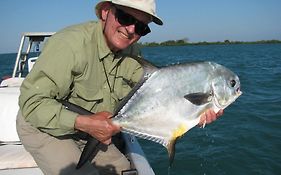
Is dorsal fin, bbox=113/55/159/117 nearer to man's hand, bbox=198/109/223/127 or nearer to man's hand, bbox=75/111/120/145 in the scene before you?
man's hand, bbox=75/111/120/145

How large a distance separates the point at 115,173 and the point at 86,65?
3.75 ft

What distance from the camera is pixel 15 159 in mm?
3865

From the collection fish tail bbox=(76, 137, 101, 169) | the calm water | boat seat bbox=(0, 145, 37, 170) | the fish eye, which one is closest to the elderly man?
fish tail bbox=(76, 137, 101, 169)

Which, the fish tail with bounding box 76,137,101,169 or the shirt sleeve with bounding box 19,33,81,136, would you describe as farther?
the fish tail with bounding box 76,137,101,169

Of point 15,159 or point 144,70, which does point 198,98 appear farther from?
point 15,159

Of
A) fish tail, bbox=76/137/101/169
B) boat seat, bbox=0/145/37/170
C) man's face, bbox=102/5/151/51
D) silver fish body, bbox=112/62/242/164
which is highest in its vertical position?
man's face, bbox=102/5/151/51

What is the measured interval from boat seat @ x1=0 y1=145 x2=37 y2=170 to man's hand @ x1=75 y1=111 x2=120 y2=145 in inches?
51.3

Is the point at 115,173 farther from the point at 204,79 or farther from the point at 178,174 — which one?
the point at 178,174

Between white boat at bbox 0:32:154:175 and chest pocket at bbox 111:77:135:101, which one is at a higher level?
chest pocket at bbox 111:77:135:101

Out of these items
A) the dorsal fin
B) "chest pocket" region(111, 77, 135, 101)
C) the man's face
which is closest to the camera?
the dorsal fin

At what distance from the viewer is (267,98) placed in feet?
38.4

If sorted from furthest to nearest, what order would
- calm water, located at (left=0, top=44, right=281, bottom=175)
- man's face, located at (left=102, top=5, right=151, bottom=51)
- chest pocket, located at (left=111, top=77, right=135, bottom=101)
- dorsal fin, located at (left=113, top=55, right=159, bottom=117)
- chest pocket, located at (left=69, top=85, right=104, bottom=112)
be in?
1. calm water, located at (left=0, top=44, right=281, bottom=175)
2. chest pocket, located at (left=111, top=77, right=135, bottom=101)
3. chest pocket, located at (left=69, top=85, right=104, bottom=112)
4. man's face, located at (left=102, top=5, right=151, bottom=51)
5. dorsal fin, located at (left=113, top=55, right=159, bottom=117)

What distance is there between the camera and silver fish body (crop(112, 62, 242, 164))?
2.87 meters

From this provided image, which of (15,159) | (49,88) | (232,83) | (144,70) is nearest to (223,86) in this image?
(232,83)
